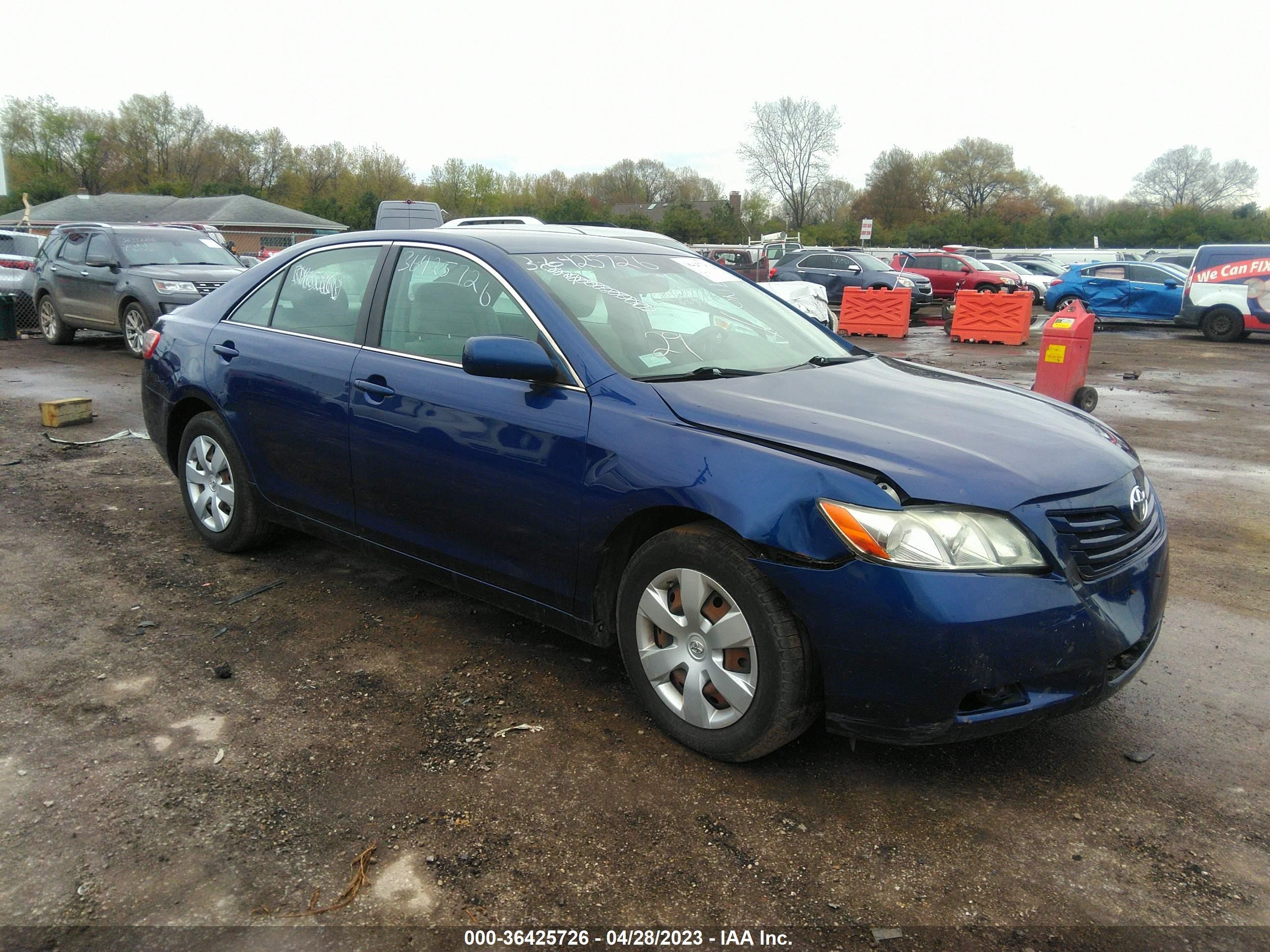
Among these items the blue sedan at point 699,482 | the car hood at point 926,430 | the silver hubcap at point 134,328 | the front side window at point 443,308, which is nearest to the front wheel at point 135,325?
the silver hubcap at point 134,328

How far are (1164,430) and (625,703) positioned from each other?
8297 millimetres

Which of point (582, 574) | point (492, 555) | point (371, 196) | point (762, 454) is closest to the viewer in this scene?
point (762, 454)

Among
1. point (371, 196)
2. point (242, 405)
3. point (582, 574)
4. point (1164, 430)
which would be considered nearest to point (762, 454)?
point (582, 574)

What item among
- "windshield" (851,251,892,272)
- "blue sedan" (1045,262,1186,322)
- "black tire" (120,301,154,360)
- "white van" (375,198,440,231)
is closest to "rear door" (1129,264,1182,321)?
"blue sedan" (1045,262,1186,322)

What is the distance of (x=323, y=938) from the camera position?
7.69ft

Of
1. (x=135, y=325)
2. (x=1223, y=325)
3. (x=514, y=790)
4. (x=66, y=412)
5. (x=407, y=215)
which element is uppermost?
(x=407, y=215)

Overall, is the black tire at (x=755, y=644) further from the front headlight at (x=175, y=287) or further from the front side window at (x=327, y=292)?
the front headlight at (x=175, y=287)

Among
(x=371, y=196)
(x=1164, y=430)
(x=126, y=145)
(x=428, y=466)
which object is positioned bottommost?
(x=1164, y=430)

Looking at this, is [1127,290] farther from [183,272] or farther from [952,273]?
[183,272]

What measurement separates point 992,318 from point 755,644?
59.6 ft

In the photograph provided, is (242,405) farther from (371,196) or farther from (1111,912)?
(371,196)

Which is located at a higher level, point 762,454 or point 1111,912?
point 762,454

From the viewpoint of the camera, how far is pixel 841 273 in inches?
977

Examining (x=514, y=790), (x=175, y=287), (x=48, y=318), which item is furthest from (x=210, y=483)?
(x=48, y=318)
